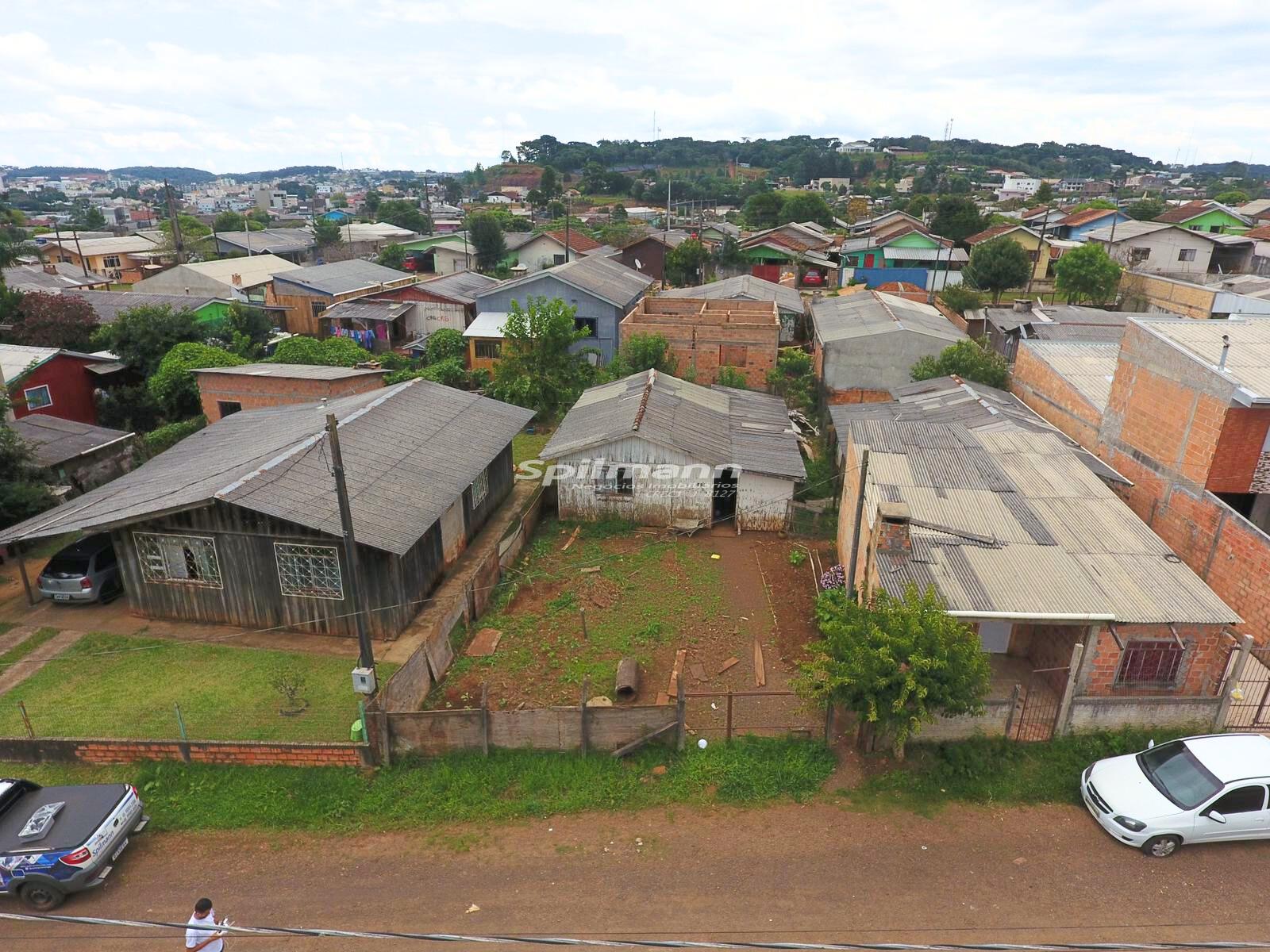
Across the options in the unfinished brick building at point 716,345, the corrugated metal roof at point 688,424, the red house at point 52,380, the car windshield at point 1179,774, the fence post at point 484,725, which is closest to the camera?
the car windshield at point 1179,774

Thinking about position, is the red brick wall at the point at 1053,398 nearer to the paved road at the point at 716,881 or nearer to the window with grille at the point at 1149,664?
the window with grille at the point at 1149,664

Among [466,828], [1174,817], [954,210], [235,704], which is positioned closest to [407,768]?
[466,828]

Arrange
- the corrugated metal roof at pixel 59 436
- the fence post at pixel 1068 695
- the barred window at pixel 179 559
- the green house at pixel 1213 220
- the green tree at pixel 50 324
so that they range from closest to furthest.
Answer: the fence post at pixel 1068 695, the barred window at pixel 179 559, the corrugated metal roof at pixel 59 436, the green tree at pixel 50 324, the green house at pixel 1213 220

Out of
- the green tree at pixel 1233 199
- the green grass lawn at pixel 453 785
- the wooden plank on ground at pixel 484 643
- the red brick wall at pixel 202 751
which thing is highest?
the green tree at pixel 1233 199

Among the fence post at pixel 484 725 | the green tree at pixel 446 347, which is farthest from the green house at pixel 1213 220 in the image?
the fence post at pixel 484 725

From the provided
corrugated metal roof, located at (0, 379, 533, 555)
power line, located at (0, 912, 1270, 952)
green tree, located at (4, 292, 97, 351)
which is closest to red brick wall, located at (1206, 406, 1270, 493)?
power line, located at (0, 912, 1270, 952)

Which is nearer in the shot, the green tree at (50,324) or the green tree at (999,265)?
the green tree at (50,324)

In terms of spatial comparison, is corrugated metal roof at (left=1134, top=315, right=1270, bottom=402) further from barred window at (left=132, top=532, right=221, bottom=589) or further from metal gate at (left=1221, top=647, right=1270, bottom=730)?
barred window at (left=132, top=532, right=221, bottom=589)
